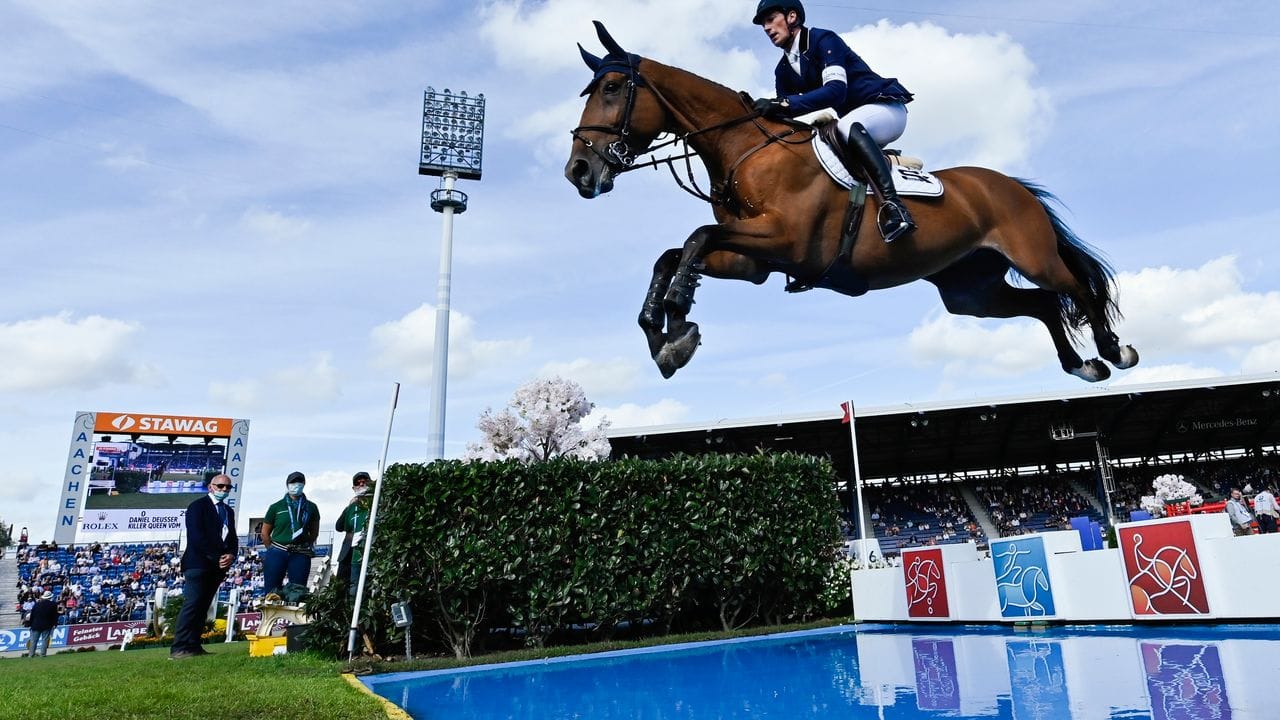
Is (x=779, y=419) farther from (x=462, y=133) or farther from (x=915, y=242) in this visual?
(x=915, y=242)

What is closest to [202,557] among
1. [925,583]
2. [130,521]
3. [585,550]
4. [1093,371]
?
[585,550]

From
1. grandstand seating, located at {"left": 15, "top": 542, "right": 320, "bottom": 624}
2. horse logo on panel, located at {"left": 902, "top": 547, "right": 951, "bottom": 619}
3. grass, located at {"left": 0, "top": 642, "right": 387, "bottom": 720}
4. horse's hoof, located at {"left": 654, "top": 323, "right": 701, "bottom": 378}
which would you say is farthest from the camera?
grandstand seating, located at {"left": 15, "top": 542, "right": 320, "bottom": 624}

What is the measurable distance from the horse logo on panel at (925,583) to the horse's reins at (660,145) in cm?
865

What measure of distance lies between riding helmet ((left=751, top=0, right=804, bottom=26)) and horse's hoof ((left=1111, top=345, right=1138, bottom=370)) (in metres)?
2.04

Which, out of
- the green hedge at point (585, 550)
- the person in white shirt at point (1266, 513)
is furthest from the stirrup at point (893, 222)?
the person in white shirt at point (1266, 513)

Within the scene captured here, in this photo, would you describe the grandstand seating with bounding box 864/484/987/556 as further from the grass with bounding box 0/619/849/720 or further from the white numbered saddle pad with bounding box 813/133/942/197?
the white numbered saddle pad with bounding box 813/133/942/197

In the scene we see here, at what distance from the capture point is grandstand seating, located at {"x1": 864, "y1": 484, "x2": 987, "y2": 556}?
3297cm

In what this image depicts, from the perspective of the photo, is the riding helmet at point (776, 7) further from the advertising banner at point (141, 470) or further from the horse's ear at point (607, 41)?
the advertising banner at point (141, 470)

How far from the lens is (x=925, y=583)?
1082 centimetres

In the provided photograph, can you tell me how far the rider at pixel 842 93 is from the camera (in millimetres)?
3223

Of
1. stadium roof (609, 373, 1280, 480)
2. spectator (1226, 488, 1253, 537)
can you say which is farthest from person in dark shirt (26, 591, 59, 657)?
spectator (1226, 488, 1253, 537)

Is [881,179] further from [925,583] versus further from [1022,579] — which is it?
[925,583]

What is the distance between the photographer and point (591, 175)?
3004 millimetres

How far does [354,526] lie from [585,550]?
9.27ft
